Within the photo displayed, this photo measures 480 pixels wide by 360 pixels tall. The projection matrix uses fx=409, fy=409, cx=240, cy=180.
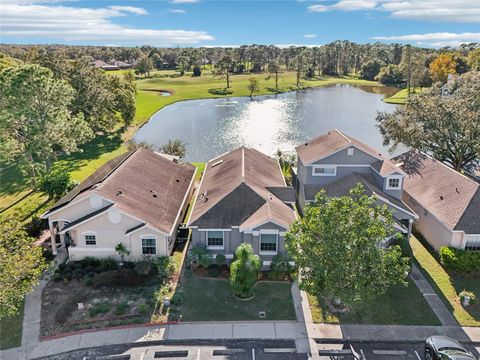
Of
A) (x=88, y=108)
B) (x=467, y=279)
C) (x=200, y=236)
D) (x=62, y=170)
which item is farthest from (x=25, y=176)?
(x=467, y=279)

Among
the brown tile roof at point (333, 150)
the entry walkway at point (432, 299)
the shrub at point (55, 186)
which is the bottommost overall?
the entry walkway at point (432, 299)

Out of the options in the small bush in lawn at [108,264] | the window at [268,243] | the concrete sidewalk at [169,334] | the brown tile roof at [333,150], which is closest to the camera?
the concrete sidewalk at [169,334]

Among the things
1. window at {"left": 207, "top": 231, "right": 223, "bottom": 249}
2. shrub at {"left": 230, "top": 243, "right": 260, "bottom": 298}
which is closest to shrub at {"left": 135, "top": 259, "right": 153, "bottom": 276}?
window at {"left": 207, "top": 231, "right": 223, "bottom": 249}

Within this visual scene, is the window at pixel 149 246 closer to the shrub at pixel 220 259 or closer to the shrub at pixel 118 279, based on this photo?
the shrub at pixel 118 279

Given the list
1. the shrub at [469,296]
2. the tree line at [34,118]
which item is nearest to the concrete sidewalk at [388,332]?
the shrub at [469,296]

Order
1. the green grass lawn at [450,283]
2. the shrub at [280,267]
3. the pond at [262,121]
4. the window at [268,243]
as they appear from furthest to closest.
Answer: the pond at [262,121], the window at [268,243], the shrub at [280,267], the green grass lawn at [450,283]

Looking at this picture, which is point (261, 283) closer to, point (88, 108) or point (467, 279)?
point (467, 279)
